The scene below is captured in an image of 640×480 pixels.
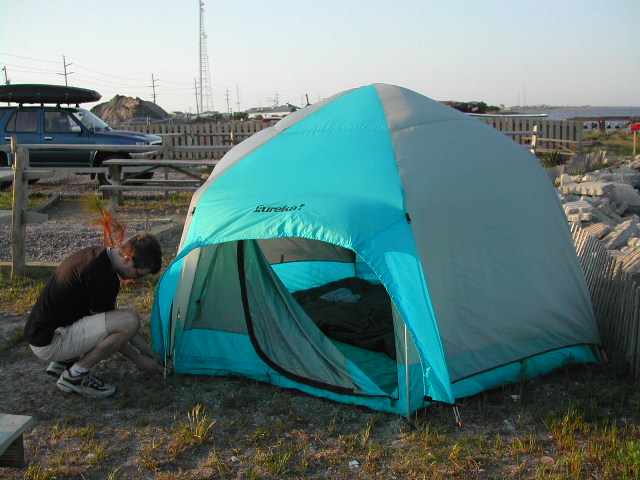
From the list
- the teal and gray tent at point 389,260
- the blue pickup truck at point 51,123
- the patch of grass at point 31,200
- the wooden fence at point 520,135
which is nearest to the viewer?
the teal and gray tent at point 389,260

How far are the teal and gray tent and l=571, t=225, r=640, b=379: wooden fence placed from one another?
212 millimetres

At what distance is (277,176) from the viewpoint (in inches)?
197

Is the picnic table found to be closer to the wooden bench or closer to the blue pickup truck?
the blue pickup truck

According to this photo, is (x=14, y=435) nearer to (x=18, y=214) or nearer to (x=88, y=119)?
(x=18, y=214)

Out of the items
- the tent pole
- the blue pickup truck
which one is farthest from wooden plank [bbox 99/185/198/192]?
the tent pole

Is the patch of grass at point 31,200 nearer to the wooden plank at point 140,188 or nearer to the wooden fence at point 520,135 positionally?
the wooden plank at point 140,188

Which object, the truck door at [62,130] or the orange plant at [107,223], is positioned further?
the truck door at [62,130]

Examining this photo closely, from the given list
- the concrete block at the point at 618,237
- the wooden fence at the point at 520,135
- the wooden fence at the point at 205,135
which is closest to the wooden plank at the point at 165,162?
the concrete block at the point at 618,237

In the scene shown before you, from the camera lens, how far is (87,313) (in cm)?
468

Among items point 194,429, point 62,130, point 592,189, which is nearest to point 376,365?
point 194,429

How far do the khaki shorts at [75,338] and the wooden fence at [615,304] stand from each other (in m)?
3.67

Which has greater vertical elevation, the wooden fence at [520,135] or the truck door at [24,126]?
the truck door at [24,126]

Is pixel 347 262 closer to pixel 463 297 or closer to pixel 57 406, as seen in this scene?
Result: pixel 463 297

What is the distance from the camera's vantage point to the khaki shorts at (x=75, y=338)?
4.56 metres
